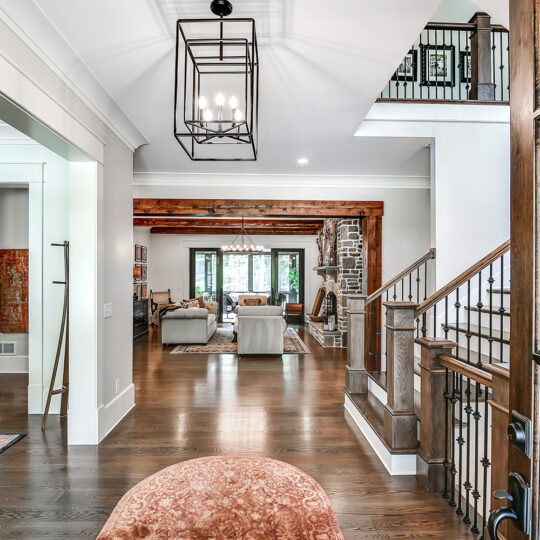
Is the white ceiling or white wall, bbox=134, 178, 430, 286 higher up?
the white ceiling

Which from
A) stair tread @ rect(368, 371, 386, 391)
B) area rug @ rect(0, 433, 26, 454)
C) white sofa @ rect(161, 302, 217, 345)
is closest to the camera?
area rug @ rect(0, 433, 26, 454)

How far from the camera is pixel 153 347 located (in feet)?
24.6

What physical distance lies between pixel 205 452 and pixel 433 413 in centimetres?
175

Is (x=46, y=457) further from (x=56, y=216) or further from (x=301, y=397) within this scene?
(x=301, y=397)

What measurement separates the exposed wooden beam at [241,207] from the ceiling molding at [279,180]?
0.79 feet

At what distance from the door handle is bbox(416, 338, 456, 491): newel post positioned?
1666 mm

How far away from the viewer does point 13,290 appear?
5.29 meters

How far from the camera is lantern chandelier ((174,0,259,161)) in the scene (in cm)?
189

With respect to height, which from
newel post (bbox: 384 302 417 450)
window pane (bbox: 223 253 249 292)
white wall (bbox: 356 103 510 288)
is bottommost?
newel post (bbox: 384 302 417 450)

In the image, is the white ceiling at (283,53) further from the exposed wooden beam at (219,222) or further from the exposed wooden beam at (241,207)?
A: the exposed wooden beam at (219,222)

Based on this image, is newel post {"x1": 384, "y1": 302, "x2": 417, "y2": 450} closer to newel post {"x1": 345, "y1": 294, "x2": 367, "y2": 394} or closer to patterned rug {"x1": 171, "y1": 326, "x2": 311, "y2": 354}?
newel post {"x1": 345, "y1": 294, "x2": 367, "y2": 394}

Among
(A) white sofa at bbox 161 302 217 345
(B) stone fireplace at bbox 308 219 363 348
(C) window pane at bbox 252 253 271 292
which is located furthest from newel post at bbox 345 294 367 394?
(C) window pane at bbox 252 253 271 292

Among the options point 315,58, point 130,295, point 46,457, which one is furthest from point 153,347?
point 315,58


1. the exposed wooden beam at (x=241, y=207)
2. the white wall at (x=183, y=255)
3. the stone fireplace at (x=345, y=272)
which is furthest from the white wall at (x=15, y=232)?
the white wall at (x=183, y=255)
